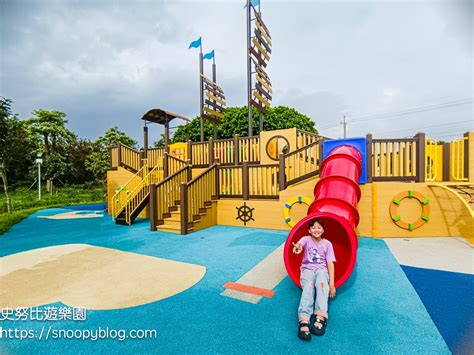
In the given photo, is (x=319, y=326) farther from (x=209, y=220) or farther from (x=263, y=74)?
(x=263, y=74)

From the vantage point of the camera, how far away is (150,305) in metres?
3.42

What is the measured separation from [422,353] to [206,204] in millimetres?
7035

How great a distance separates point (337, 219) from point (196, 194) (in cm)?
553

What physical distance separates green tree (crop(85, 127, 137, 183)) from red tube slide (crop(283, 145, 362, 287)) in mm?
26956

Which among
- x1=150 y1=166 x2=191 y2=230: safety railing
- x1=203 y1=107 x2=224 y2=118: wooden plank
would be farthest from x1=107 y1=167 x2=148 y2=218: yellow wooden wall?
x1=203 y1=107 x2=224 y2=118: wooden plank

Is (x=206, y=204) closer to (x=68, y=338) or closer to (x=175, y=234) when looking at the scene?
(x=175, y=234)

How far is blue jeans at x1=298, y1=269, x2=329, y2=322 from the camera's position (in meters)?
2.83

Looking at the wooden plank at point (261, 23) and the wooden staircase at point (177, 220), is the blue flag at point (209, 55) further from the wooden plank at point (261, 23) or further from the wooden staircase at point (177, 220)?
the wooden staircase at point (177, 220)

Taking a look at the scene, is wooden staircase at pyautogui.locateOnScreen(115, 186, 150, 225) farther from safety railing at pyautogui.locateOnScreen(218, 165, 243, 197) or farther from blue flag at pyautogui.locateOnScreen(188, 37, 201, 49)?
blue flag at pyautogui.locateOnScreen(188, 37, 201, 49)

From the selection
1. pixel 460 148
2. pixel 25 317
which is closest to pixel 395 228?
pixel 460 148

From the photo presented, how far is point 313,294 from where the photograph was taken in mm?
3035

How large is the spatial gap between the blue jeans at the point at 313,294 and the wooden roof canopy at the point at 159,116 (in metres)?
12.6

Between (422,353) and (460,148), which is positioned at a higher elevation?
(460,148)

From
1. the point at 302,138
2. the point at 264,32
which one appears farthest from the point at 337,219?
the point at 264,32
